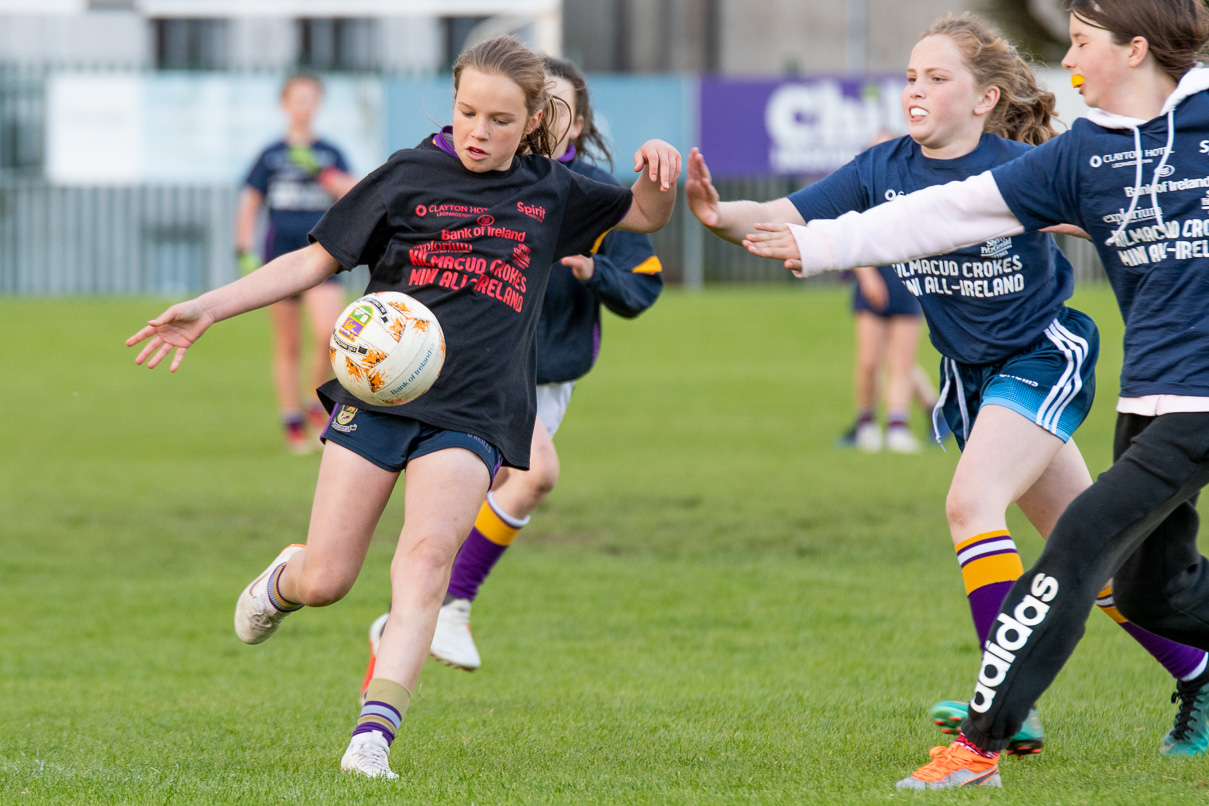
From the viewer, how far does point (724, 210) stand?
4.42 metres

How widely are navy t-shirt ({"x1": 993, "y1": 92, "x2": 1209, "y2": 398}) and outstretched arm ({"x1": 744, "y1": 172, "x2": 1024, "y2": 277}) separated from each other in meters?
0.05

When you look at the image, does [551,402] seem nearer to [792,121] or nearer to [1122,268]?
[1122,268]

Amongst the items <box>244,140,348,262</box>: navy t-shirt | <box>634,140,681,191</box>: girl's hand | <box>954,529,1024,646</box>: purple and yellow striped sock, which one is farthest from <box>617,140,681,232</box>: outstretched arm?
<box>244,140,348,262</box>: navy t-shirt

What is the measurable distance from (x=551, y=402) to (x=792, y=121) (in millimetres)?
17910

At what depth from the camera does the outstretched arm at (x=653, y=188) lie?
4.34 m

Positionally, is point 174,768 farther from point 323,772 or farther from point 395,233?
point 395,233

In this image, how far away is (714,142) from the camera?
22.8m

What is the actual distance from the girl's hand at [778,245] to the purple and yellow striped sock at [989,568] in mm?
913

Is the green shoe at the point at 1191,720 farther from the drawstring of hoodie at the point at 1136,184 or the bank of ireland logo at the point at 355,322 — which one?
the bank of ireland logo at the point at 355,322

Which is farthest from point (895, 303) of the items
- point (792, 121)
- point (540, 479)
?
point (792, 121)

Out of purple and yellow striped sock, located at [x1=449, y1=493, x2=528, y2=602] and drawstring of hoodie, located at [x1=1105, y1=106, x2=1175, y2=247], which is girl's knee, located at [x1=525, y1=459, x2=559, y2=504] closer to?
purple and yellow striped sock, located at [x1=449, y1=493, x2=528, y2=602]

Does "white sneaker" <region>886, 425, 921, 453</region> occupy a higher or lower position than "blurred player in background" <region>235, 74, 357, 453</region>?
lower

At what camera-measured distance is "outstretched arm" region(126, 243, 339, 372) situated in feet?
13.3

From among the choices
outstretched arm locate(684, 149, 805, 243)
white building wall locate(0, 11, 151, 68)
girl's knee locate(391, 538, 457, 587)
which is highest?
white building wall locate(0, 11, 151, 68)
